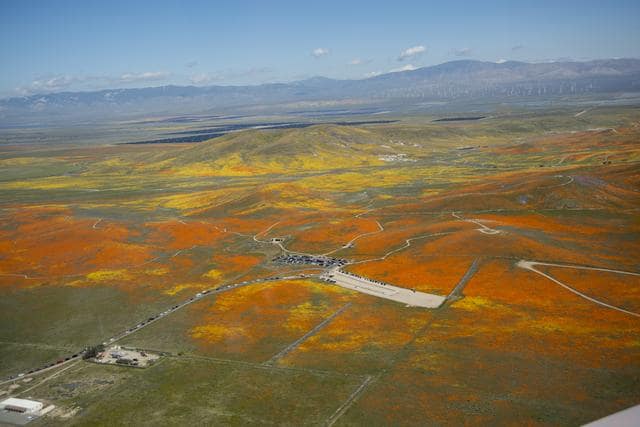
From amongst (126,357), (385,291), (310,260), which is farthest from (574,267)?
(126,357)

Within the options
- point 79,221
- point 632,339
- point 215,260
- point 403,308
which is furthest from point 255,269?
point 79,221

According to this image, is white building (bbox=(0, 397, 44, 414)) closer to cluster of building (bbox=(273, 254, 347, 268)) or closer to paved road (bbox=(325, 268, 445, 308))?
paved road (bbox=(325, 268, 445, 308))

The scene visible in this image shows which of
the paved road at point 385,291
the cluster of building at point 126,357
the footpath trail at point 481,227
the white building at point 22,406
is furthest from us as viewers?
the footpath trail at point 481,227

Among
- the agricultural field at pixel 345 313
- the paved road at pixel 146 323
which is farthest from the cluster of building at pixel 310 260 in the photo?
the paved road at pixel 146 323

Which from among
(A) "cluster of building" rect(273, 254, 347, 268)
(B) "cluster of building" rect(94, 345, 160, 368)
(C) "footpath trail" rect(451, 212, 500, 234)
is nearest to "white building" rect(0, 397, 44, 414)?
(B) "cluster of building" rect(94, 345, 160, 368)

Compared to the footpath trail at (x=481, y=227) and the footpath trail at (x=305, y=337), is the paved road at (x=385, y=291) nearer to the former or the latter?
the footpath trail at (x=305, y=337)

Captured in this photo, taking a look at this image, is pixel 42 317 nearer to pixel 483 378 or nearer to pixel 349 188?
pixel 483 378
